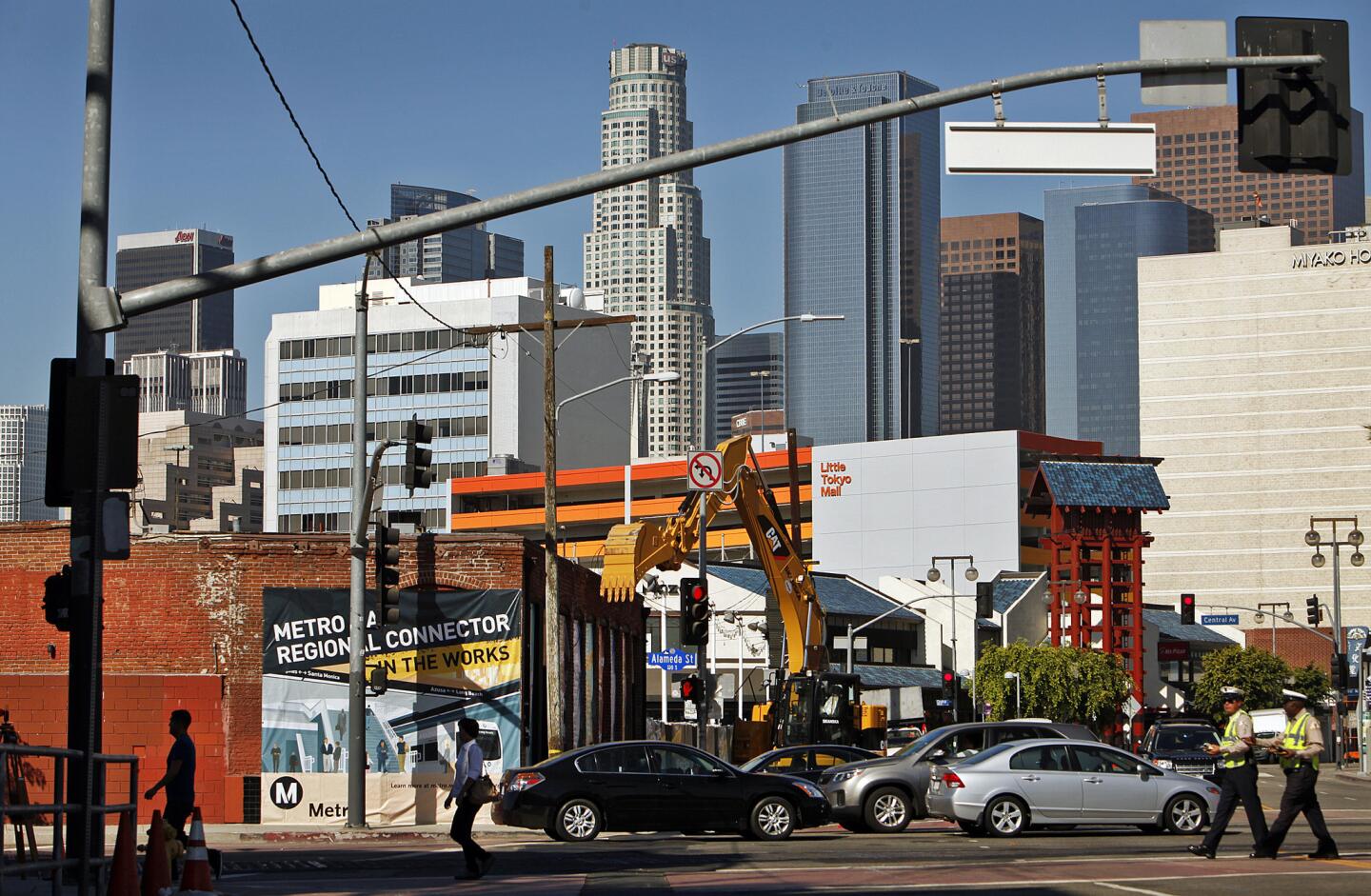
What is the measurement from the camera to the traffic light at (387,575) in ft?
92.0

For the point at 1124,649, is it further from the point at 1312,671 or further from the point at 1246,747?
the point at 1246,747

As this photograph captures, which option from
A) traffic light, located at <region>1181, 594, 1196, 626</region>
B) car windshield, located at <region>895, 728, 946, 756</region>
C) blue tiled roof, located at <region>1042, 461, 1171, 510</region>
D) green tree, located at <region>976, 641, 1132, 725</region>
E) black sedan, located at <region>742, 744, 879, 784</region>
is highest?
blue tiled roof, located at <region>1042, 461, 1171, 510</region>

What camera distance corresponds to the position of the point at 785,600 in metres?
41.3

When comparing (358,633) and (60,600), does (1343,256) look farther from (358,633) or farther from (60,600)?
(60,600)

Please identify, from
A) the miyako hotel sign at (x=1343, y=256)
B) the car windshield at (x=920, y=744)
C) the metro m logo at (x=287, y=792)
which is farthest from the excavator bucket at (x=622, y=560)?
the miyako hotel sign at (x=1343, y=256)

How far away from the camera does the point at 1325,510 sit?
169125 millimetres

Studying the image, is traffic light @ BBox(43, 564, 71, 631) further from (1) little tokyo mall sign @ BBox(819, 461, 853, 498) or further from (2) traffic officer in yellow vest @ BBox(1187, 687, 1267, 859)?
(1) little tokyo mall sign @ BBox(819, 461, 853, 498)

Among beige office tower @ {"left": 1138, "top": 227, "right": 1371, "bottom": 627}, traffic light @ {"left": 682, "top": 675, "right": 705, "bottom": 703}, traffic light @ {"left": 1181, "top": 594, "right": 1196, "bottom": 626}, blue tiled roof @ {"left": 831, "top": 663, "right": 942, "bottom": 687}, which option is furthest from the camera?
beige office tower @ {"left": 1138, "top": 227, "right": 1371, "bottom": 627}

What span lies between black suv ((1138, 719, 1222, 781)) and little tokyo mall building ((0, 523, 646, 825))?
14.4 m

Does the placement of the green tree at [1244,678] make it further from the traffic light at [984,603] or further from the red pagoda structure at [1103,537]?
the traffic light at [984,603]

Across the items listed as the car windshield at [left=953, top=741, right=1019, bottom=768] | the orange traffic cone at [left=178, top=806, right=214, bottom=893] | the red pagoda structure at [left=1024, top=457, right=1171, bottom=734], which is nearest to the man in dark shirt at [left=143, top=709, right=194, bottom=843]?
the orange traffic cone at [left=178, top=806, right=214, bottom=893]

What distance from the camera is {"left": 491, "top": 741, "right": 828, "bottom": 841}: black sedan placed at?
2488 cm

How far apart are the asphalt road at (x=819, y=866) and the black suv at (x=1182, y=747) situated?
34.4 feet

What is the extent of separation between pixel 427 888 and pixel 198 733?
13962 mm
